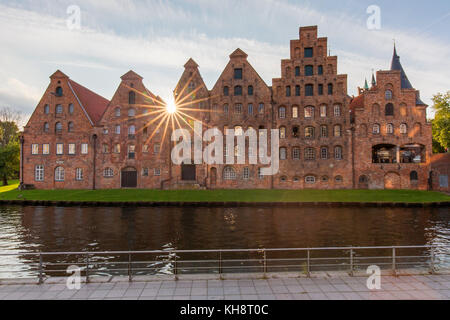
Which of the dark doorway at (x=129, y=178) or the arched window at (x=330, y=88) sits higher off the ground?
the arched window at (x=330, y=88)

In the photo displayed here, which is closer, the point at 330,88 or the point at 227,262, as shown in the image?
the point at 227,262

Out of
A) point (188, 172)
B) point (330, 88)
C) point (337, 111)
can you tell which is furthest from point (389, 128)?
point (188, 172)

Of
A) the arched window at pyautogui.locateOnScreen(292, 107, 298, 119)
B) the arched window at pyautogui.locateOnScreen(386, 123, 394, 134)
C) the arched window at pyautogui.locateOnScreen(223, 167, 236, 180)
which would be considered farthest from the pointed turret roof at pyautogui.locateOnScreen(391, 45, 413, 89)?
the arched window at pyautogui.locateOnScreen(223, 167, 236, 180)

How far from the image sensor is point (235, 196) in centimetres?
3403

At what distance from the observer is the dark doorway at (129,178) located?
4228 centimetres

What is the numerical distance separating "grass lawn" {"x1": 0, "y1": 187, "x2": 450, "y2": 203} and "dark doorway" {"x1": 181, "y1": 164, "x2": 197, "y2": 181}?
527 cm

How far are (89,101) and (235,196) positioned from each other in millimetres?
32746

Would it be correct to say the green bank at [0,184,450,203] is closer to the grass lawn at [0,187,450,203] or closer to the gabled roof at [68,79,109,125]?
the grass lawn at [0,187,450,203]

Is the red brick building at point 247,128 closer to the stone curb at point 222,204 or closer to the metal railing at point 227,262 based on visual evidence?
the stone curb at point 222,204

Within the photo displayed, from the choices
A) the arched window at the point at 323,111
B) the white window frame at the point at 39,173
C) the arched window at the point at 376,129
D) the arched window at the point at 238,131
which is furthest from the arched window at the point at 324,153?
the white window frame at the point at 39,173

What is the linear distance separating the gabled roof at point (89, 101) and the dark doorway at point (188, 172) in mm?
17071

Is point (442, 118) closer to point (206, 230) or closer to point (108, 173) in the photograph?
point (206, 230)
